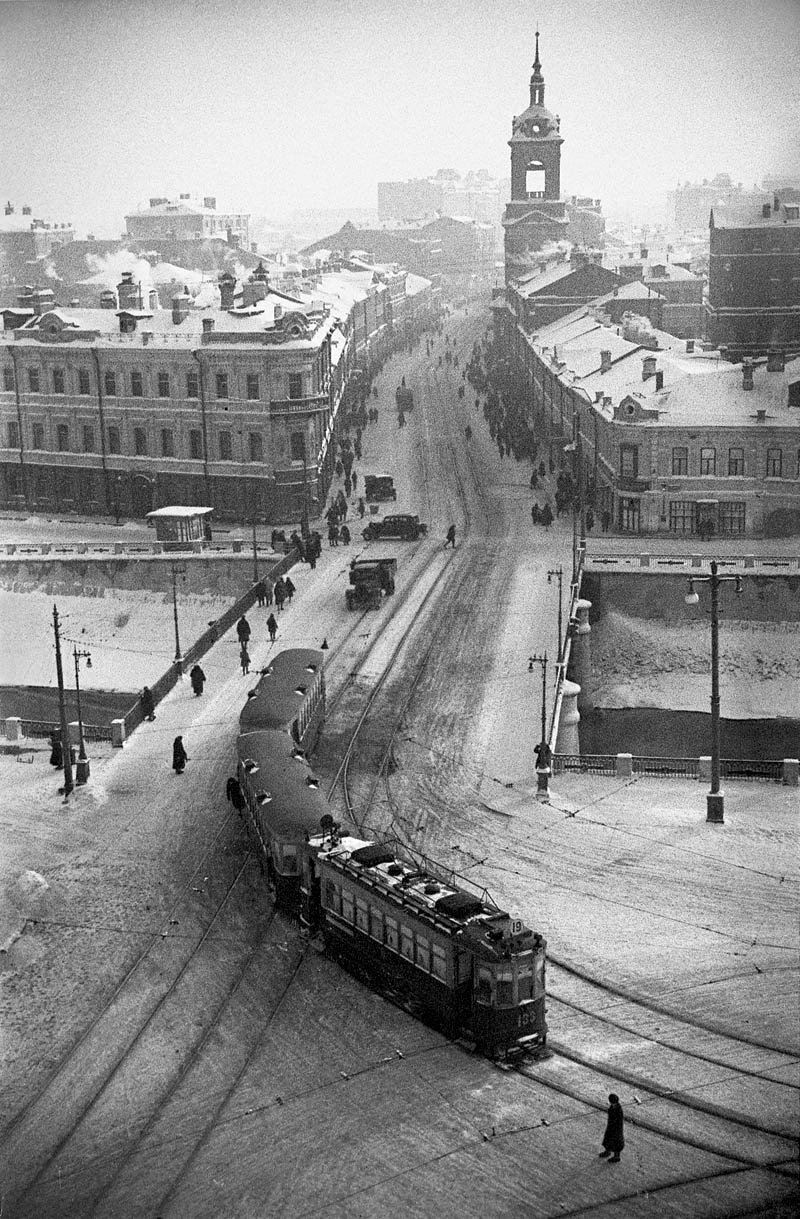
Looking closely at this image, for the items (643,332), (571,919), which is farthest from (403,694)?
(643,332)

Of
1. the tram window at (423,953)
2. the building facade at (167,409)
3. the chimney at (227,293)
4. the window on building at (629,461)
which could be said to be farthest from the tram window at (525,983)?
the chimney at (227,293)

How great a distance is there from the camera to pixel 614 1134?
13.4 m

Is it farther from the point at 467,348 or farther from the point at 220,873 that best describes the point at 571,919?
the point at 467,348

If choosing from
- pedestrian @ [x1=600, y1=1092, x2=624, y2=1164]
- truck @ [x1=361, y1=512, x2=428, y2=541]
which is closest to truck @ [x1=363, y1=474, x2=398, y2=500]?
truck @ [x1=361, y1=512, x2=428, y2=541]

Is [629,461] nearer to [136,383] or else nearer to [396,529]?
[396,529]

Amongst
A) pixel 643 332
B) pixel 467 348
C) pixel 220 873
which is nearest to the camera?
pixel 220 873

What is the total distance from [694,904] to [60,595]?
844 inches

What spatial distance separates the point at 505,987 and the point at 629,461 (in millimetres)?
24772

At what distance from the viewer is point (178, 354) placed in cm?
4188

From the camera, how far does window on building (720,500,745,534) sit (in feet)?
122

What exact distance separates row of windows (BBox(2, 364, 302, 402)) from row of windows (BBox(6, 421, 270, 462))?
913 millimetres

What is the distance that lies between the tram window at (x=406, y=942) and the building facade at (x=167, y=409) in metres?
25.8

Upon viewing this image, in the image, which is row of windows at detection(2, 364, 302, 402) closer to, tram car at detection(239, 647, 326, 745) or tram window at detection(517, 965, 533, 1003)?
tram car at detection(239, 647, 326, 745)

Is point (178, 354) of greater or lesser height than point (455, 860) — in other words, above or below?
above
